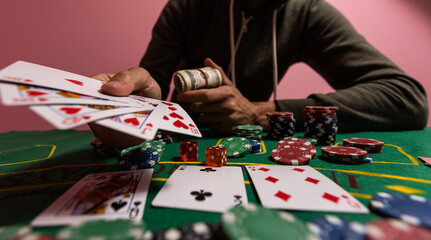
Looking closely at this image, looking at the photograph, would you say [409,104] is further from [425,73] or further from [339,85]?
→ [425,73]

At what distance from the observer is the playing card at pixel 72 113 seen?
54cm

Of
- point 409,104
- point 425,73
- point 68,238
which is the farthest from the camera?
point 425,73

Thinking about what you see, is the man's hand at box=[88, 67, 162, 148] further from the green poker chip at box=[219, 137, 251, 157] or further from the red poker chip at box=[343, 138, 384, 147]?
the red poker chip at box=[343, 138, 384, 147]

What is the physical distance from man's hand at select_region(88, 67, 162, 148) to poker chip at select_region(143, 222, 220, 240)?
0.60m

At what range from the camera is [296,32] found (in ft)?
7.00

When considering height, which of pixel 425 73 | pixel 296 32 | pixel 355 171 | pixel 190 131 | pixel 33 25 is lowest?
pixel 355 171

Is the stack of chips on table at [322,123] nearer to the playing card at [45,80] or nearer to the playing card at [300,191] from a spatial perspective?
the playing card at [300,191]

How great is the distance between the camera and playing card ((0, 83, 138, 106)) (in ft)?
1.80

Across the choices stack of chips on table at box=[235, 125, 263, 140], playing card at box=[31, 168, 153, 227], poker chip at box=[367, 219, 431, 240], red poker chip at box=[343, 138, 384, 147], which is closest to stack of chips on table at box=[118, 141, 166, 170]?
playing card at box=[31, 168, 153, 227]

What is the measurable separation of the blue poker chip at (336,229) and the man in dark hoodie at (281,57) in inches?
42.6

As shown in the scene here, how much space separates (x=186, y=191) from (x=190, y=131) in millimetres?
228

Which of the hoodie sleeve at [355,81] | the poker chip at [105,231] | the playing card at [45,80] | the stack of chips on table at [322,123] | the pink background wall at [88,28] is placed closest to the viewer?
the poker chip at [105,231]

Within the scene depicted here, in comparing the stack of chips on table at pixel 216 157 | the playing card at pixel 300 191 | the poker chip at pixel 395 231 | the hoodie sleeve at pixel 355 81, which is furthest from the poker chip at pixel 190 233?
the hoodie sleeve at pixel 355 81

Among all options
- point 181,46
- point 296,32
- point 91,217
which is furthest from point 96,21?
point 91,217
